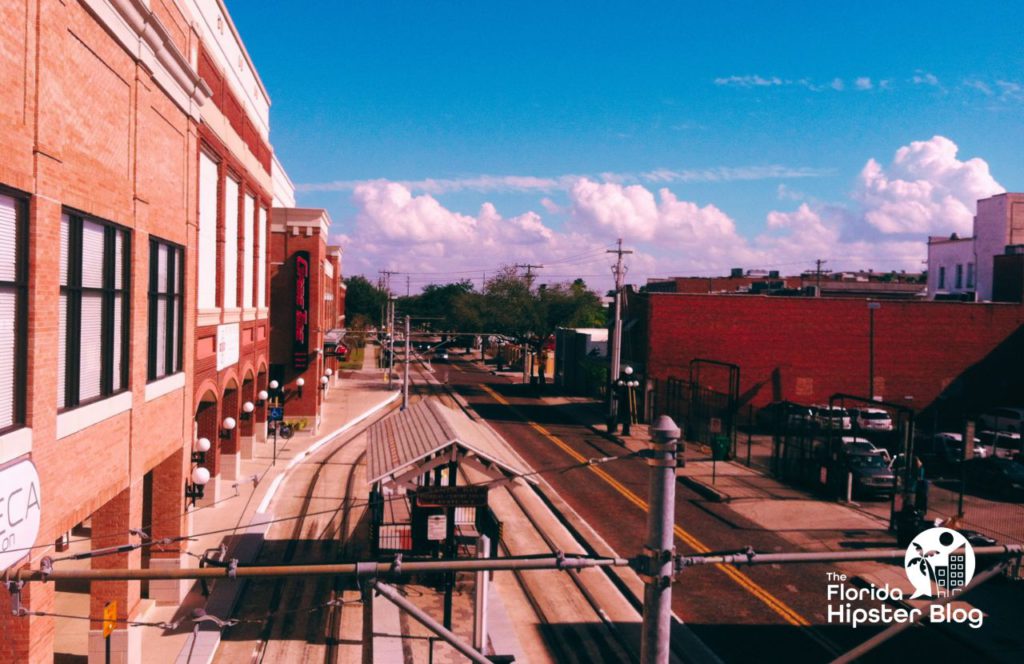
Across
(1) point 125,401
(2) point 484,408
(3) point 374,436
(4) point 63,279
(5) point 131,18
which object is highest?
(5) point 131,18

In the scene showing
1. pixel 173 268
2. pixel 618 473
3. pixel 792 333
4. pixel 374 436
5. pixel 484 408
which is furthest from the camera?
pixel 484 408

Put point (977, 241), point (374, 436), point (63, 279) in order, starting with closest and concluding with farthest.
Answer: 1. point (63, 279)
2. point (374, 436)
3. point (977, 241)

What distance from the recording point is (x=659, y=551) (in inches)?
227

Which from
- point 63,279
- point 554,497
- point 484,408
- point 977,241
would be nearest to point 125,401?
point 63,279

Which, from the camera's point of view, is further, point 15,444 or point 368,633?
point 368,633

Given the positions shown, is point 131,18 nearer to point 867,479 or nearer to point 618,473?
point 618,473

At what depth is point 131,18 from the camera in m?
13.6

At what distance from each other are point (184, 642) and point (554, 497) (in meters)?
15.1

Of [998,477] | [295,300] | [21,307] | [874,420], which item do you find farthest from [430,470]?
[874,420]

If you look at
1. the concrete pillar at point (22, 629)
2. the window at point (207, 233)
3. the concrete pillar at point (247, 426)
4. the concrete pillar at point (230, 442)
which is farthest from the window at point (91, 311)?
the concrete pillar at point (247, 426)

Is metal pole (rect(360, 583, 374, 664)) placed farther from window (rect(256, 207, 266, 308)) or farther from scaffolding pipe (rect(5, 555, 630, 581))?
window (rect(256, 207, 266, 308))

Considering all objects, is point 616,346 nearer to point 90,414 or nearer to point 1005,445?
point 1005,445

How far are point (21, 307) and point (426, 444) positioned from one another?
8486 millimetres

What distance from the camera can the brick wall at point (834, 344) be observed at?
4812 cm
